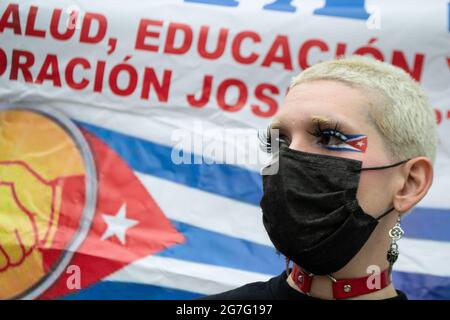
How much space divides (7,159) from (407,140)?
5.96 feet

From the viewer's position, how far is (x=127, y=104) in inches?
107

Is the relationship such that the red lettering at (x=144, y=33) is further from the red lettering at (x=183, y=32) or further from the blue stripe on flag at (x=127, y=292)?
the blue stripe on flag at (x=127, y=292)

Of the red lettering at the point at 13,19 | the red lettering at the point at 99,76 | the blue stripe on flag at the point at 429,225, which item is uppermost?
the red lettering at the point at 13,19

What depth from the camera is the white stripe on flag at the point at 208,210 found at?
2664 mm

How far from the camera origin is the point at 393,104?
1634 millimetres

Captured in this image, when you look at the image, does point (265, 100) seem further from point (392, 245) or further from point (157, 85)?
point (392, 245)

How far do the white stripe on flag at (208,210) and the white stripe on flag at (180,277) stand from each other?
186 millimetres

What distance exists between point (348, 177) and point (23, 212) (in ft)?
5.33

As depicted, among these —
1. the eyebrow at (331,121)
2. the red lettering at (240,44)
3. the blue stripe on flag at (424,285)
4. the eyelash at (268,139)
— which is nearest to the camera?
the eyebrow at (331,121)

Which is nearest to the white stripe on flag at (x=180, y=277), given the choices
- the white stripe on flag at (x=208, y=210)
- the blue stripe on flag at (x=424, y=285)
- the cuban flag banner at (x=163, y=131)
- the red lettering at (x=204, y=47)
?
the cuban flag banner at (x=163, y=131)

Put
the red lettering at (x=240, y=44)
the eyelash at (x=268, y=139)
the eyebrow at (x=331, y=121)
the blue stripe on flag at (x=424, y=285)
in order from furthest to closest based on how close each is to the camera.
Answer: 1. the red lettering at (x=240, y=44)
2. the blue stripe on flag at (x=424, y=285)
3. the eyelash at (x=268, y=139)
4. the eyebrow at (x=331, y=121)
